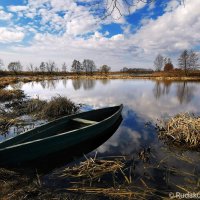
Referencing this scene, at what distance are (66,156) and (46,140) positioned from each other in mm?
1572

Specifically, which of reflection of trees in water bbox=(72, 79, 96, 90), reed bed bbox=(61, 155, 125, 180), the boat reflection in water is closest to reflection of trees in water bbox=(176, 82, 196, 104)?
reflection of trees in water bbox=(72, 79, 96, 90)

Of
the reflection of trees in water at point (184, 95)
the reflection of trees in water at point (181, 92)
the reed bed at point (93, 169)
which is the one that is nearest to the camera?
the reed bed at point (93, 169)

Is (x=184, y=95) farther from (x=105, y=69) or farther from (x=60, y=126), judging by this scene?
(x=105, y=69)

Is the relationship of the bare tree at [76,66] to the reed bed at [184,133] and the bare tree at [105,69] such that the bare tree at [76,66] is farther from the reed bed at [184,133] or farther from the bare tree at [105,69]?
the reed bed at [184,133]

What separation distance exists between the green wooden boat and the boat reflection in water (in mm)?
236

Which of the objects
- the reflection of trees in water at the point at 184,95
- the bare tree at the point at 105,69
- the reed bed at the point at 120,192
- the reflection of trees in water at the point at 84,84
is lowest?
the reed bed at the point at 120,192

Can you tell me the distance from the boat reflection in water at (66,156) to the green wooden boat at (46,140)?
0.77 feet

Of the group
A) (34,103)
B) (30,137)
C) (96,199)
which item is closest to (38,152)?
(30,137)

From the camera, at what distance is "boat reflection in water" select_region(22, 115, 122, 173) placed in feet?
30.6

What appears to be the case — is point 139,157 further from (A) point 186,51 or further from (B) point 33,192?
(A) point 186,51

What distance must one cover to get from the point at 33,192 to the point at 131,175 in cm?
355

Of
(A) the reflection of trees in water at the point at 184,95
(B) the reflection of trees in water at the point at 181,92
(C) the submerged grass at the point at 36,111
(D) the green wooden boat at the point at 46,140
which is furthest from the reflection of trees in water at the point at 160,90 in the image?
(D) the green wooden boat at the point at 46,140

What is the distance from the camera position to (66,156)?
10461mm

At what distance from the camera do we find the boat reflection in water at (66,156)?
30.6ft
